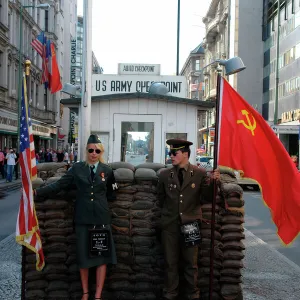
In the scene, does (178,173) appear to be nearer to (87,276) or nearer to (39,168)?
(87,276)

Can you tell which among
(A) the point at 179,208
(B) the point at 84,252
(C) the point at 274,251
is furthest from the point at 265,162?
(C) the point at 274,251

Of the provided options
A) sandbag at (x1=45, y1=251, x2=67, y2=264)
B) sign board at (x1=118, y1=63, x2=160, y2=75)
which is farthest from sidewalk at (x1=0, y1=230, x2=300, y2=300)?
sign board at (x1=118, y1=63, x2=160, y2=75)

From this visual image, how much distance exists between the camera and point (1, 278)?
6.23m

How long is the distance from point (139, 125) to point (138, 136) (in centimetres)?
22

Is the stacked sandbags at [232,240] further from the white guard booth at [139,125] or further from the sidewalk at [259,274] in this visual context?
the white guard booth at [139,125]

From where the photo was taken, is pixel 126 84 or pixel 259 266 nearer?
pixel 259 266

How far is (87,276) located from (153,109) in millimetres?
4789

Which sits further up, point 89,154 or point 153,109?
point 153,109

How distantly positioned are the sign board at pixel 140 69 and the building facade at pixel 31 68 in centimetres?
1100

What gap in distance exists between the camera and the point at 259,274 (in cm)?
684

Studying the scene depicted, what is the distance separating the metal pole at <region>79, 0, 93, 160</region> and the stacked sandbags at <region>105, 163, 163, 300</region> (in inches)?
77.5

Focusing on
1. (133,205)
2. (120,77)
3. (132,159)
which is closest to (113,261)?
(133,205)

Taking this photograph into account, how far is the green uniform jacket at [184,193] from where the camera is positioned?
4871 mm

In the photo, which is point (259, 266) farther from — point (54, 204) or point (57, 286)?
point (54, 204)
